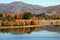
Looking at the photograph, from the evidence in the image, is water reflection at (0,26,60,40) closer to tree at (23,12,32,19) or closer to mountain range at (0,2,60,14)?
tree at (23,12,32,19)

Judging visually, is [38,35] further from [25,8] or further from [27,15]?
[25,8]

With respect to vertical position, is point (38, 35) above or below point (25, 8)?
below

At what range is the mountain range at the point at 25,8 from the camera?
6.86 m

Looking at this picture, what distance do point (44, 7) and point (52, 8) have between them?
39 cm

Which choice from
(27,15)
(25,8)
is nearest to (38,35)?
(27,15)

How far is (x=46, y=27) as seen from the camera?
285 inches

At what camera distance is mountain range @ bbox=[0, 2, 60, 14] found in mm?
6863

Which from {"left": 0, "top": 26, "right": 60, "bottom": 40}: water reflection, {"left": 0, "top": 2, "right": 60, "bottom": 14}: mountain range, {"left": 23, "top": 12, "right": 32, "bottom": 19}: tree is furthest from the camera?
{"left": 0, "top": 2, "right": 60, "bottom": 14}: mountain range

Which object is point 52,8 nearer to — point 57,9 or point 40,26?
point 57,9

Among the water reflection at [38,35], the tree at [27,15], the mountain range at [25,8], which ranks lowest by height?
the water reflection at [38,35]

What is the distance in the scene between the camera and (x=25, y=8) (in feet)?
23.0

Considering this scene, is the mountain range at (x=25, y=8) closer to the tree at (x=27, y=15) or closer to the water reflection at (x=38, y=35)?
the tree at (x=27, y=15)

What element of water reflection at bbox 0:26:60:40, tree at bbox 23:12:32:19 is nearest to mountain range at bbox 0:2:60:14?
tree at bbox 23:12:32:19

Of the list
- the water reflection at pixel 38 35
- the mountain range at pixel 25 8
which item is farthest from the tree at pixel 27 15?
the water reflection at pixel 38 35
